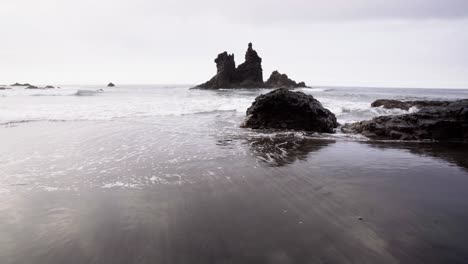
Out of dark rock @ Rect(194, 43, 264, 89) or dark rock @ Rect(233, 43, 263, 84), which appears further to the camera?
dark rock @ Rect(233, 43, 263, 84)

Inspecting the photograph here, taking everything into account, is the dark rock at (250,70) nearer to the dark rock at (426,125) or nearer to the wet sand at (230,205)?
the dark rock at (426,125)

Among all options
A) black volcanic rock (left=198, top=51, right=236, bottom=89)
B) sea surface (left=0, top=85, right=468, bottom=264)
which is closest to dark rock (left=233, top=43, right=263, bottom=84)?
black volcanic rock (left=198, top=51, right=236, bottom=89)

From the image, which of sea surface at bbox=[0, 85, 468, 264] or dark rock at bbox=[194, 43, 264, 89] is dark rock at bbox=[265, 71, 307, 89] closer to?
dark rock at bbox=[194, 43, 264, 89]

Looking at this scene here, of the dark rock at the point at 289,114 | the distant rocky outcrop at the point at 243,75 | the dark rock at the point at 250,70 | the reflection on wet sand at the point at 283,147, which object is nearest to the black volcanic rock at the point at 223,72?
the distant rocky outcrop at the point at 243,75

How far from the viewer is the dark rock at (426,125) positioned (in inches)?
376

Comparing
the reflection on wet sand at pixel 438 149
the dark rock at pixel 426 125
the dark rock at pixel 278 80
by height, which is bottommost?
the reflection on wet sand at pixel 438 149

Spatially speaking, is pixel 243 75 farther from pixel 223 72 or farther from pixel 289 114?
pixel 289 114

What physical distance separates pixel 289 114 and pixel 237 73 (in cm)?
8005

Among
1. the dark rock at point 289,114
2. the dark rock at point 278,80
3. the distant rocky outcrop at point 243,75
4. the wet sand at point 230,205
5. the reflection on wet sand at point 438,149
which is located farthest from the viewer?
the dark rock at point 278,80

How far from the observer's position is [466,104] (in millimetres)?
10148

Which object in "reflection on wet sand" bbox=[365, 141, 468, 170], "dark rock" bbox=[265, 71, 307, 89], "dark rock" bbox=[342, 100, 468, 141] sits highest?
"dark rock" bbox=[265, 71, 307, 89]

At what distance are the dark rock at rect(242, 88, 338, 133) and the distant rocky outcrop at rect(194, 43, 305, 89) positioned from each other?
72092mm

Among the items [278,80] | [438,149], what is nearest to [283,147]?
[438,149]

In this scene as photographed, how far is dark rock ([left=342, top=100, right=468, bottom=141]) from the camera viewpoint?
9.54 m
